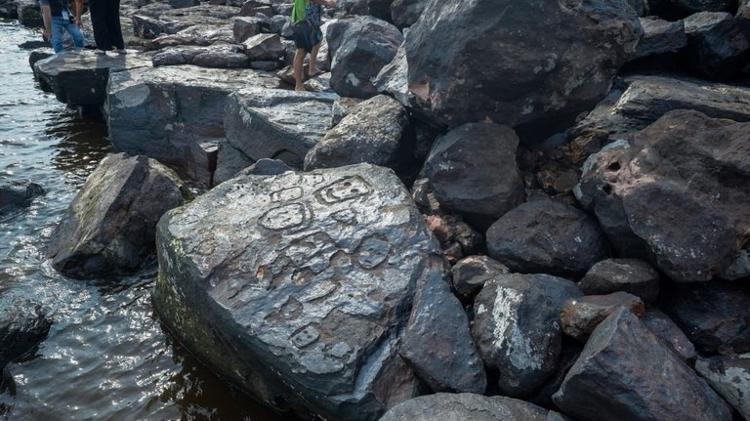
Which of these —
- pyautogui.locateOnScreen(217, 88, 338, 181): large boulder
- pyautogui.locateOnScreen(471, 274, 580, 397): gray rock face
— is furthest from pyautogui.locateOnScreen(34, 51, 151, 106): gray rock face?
pyautogui.locateOnScreen(471, 274, 580, 397): gray rock face

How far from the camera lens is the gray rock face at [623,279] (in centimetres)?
336

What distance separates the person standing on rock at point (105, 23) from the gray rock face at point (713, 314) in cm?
1033

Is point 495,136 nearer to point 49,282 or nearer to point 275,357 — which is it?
point 275,357

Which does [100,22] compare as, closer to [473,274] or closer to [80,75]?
[80,75]

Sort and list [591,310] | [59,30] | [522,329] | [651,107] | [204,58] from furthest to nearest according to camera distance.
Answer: [59,30]
[204,58]
[651,107]
[522,329]
[591,310]

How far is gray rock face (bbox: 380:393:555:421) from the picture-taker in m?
2.93

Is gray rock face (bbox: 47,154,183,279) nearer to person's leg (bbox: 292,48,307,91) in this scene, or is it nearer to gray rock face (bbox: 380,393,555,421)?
person's leg (bbox: 292,48,307,91)

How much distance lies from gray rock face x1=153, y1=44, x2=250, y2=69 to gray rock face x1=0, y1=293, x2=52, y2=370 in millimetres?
5871

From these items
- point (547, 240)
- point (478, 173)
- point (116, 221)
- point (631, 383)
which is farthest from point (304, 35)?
point (631, 383)

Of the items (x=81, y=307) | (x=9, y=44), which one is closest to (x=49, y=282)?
(x=81, y=307)

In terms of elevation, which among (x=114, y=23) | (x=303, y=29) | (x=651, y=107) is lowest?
(x=114, y=23)

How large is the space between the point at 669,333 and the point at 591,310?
0.52 meters

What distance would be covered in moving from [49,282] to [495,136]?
427 cm

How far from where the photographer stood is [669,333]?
10.6 feet
